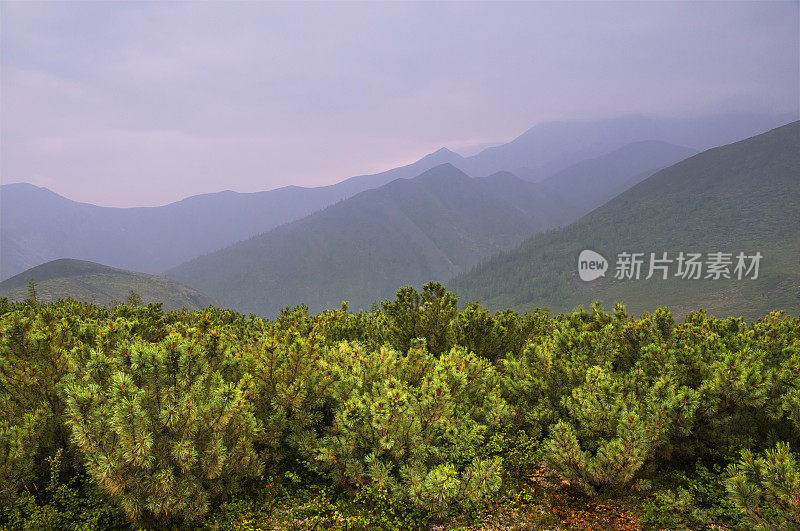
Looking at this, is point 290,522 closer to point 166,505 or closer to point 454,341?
point 166,505

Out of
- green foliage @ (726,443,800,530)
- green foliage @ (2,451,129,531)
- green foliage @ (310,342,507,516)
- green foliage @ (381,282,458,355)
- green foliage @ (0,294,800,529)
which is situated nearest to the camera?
green foliage @ (726,443,800,530)

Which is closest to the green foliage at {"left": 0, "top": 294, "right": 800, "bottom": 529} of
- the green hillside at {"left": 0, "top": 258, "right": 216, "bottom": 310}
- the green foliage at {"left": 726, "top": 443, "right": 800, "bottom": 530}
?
the green foliage at {"left": 726, "top": 443, "right": 800, "bottom": 530}

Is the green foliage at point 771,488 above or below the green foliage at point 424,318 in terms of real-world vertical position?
below

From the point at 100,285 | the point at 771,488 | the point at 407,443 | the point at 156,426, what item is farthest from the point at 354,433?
the point at 100,285

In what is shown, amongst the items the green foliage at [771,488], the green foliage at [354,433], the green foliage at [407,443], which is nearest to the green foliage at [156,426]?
the green foliage at [354,433]

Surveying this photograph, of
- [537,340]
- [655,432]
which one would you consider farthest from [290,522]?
[537,340]

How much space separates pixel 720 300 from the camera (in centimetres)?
13850

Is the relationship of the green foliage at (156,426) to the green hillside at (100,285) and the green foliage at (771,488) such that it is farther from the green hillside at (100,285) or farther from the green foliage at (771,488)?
the green hillside at (100,285)

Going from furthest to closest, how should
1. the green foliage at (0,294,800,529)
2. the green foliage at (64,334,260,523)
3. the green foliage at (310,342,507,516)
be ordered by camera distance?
the green foliage at (310,342,507,516) < the green foliage at (0,294,800,529) < the green foliage at (64,334,260,523)

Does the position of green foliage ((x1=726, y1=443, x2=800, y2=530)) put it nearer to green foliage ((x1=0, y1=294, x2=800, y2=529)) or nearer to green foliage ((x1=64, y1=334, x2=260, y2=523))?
green foliage ((x1=0, y1=294, x2=800, y2=529))

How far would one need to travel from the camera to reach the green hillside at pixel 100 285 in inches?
5384

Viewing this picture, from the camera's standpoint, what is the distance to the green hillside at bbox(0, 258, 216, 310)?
137 metres

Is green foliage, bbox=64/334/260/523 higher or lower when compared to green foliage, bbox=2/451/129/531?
higher

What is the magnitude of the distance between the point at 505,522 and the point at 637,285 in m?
206
